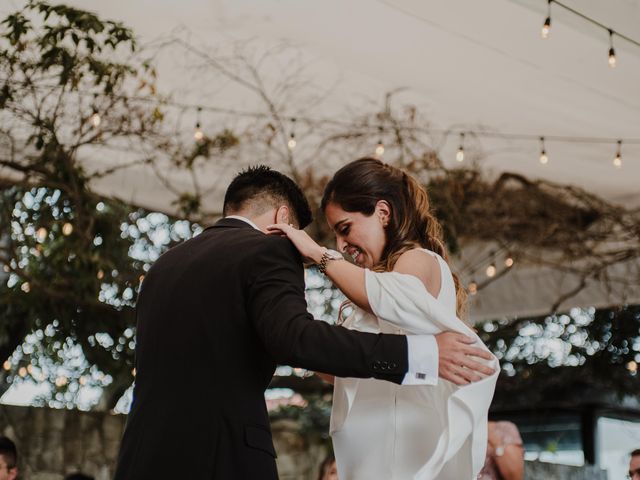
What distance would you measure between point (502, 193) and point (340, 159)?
4.13 feet

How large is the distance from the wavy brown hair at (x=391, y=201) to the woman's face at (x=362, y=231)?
0.6 inches

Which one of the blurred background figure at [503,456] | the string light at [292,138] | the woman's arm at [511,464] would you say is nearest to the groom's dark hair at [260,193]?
the blurred background figure at [503,456]

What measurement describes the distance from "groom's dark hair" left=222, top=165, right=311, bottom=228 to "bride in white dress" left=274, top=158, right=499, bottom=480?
0.14 m

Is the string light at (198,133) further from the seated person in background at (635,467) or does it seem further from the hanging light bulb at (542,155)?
the seated person in background at (635,467)

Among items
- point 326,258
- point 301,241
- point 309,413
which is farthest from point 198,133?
point 309,413

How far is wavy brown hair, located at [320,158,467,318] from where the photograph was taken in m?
2.76

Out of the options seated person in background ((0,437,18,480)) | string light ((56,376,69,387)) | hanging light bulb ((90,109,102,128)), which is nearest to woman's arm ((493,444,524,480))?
seated person in background ((0,437,18,480))

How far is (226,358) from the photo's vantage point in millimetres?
2152

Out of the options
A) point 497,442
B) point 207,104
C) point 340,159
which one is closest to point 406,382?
point 497,442

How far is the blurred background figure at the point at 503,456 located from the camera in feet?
16.8

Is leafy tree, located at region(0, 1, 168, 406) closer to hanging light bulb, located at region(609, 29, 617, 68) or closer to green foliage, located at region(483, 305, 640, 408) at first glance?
hanging light bulb, located at region(609, 29, 617, 68)

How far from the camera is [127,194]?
7059 mm

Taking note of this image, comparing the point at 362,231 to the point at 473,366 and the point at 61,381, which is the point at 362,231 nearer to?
the point at 473,366

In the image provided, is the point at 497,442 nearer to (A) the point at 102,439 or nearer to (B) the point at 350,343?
(A) the point at 102,439
